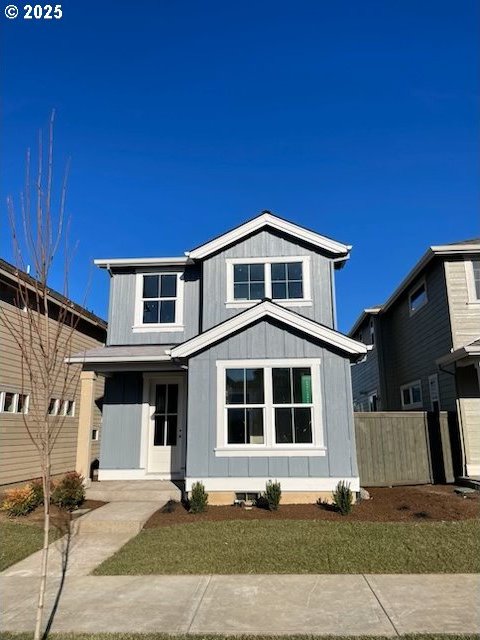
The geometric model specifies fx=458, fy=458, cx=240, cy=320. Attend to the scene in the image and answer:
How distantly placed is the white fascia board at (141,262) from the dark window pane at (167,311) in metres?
1.08

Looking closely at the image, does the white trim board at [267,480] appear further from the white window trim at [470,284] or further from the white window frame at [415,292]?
the white window frame at [415,292]

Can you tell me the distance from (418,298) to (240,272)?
22.0 feet

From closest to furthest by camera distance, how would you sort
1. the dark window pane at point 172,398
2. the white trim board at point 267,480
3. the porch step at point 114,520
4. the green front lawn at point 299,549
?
the green front lawn at point 299,549, the porch step at point 114,520, the white trim board at point 267,480, the dark window pane at point 172,398

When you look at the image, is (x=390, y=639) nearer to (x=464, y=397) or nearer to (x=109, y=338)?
(x=464, y=397)

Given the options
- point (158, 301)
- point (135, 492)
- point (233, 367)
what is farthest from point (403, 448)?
point (158, 301)

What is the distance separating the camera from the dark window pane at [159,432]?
481 inches

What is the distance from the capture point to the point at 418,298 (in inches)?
607

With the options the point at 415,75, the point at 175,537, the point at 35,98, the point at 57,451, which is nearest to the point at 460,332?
the point at 415,75

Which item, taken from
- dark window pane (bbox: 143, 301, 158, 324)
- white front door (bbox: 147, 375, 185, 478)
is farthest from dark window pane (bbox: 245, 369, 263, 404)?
dark window pane (bbox: 143, 301, 158, 324)

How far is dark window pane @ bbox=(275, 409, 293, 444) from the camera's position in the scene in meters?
9.73

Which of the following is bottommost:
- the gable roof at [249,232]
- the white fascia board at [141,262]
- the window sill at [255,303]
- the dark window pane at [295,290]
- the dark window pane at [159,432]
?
the dark window pane at [159,432]

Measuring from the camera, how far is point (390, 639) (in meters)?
3.98

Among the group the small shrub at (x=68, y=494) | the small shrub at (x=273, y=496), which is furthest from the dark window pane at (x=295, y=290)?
the small shrub at (x=68, y=494)

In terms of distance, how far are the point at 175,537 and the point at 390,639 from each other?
13.5 feet
